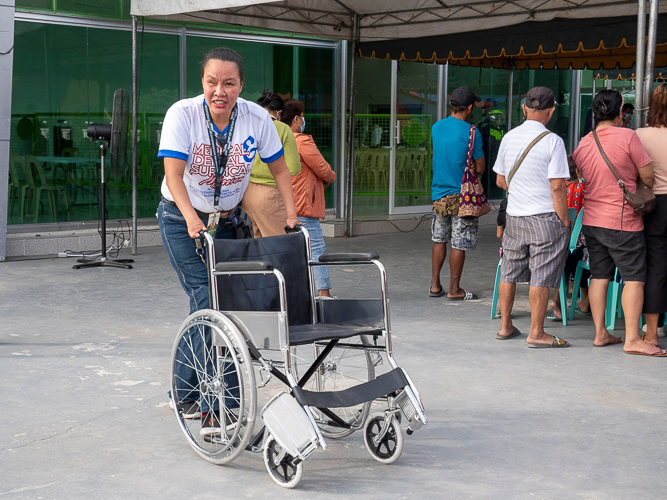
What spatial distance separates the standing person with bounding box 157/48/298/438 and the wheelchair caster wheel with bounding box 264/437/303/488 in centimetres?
38

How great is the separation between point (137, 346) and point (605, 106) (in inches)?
132

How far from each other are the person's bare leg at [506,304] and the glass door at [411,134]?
23.6 ft

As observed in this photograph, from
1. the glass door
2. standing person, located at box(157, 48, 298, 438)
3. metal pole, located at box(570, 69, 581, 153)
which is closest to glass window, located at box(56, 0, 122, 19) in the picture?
the glass door

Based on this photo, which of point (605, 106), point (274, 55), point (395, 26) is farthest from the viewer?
point (274, 55)

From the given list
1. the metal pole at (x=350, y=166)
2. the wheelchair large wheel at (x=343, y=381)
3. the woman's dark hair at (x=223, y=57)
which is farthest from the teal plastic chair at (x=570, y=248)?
the metal pole at (x=350, y=166)

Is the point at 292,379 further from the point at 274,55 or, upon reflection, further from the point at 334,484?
the point at 274,55

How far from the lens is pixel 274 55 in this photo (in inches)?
454

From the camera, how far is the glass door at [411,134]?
12.6 meters

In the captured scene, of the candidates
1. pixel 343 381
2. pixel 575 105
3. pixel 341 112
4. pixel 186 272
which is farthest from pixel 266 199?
pixel 575 105

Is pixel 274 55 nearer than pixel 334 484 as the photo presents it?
No

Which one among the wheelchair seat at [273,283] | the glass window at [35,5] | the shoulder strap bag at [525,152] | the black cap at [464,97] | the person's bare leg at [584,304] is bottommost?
the person's bare leg at [584,304]

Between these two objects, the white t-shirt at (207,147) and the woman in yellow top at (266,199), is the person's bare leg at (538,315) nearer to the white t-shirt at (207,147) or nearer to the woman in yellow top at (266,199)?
the woman in yellow top at (266,199)

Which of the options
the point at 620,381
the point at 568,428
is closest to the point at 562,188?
the point at 620,381

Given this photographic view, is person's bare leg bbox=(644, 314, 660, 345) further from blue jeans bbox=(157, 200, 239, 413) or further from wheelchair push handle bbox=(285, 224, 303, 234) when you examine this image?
blue jeans bbox=(157, 200, 239, 413)
